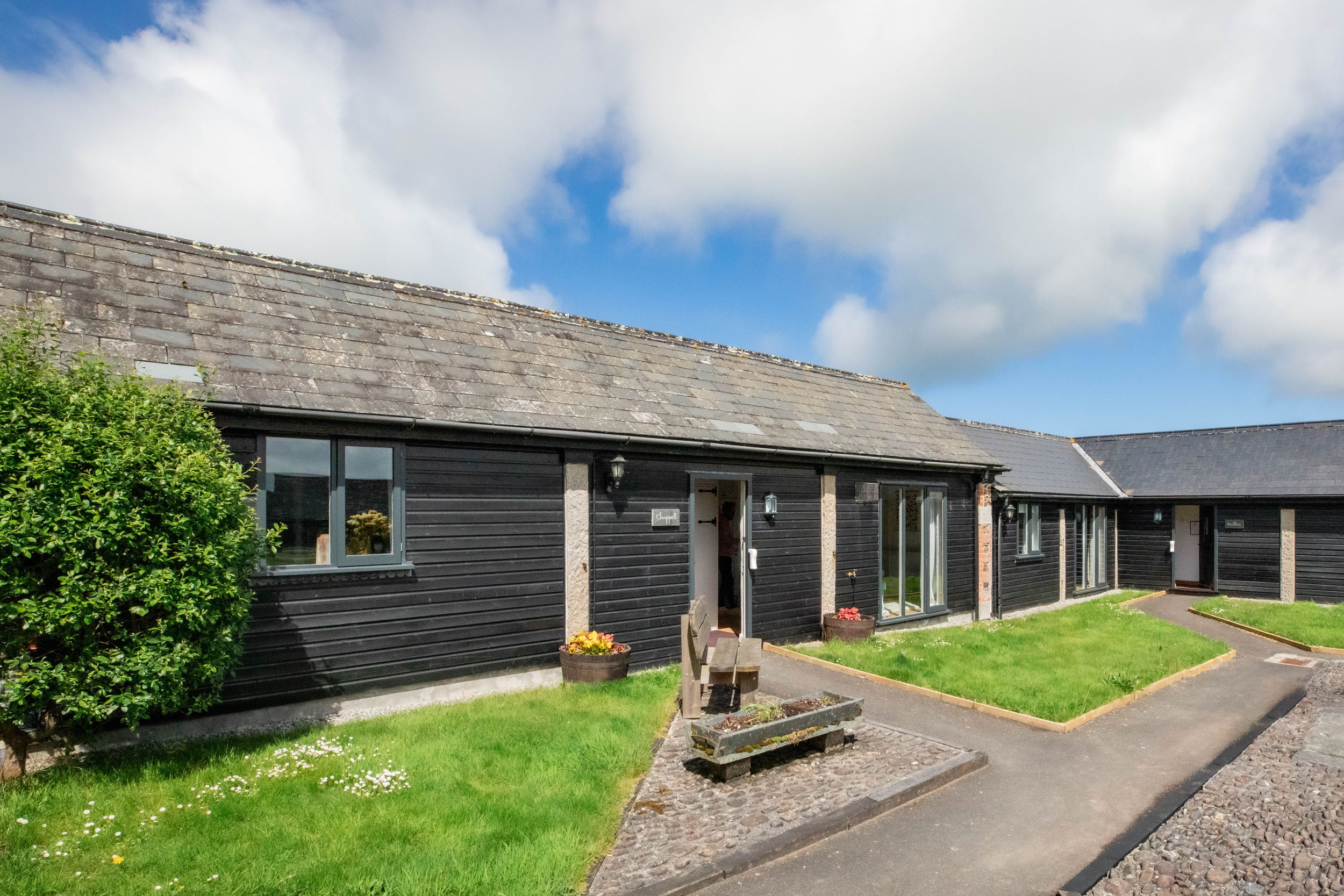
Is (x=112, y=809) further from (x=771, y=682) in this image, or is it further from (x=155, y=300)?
(x=771, y=682)

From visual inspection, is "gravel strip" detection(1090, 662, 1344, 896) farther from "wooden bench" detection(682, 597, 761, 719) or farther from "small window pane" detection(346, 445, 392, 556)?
"small window pane" detection(346, 445, 392, 556)

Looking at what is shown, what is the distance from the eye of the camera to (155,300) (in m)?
8.29

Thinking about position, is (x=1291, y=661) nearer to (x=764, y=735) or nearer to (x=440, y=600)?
(x=764, y=735)

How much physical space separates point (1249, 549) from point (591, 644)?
21059 mm

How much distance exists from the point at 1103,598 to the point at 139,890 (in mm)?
23251

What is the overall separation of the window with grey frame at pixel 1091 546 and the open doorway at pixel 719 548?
12.9 m

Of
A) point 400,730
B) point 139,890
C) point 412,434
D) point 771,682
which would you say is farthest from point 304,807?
point 771,682

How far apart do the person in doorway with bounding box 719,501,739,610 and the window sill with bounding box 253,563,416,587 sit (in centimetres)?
649

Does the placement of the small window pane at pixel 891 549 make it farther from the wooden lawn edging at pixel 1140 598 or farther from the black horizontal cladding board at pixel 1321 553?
the black horizontal cladding board at pixel 1321 553

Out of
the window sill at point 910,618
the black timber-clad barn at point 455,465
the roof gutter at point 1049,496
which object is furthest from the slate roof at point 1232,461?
the black timber-clad barn at point 455,465

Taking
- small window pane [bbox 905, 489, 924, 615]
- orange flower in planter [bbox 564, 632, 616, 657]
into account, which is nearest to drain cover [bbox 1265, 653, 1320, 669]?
small window pane [bbox 905, 489, 924, 615]

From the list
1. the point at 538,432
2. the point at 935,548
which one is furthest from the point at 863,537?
the point at 538,432

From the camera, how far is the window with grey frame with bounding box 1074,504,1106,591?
21562mm

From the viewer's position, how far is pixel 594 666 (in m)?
9.11
